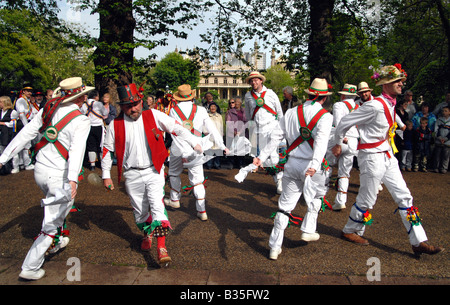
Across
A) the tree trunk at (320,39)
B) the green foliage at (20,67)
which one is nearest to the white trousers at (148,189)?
the tree trunk at (320,39)

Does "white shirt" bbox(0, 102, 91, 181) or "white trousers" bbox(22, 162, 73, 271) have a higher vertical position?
"white shirt" bbox(0, 102, 91, 181)

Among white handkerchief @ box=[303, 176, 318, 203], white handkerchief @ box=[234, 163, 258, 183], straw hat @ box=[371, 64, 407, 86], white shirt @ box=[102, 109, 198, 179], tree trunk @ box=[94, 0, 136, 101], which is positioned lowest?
white handkerchief @ box=[303, 176, 318, 203]

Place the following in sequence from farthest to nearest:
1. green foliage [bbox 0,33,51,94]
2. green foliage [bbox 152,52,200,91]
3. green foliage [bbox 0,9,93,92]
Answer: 1. green foliage [bbox 152,52,200,91]
2. green foliage [bbox 0,9,93,92]
3. green foliage [bbox 0,33,51,94]

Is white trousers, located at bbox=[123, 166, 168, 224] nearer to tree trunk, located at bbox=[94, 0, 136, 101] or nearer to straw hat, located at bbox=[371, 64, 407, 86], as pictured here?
straw hat, located at bbox=[371, 64, 407, 86]

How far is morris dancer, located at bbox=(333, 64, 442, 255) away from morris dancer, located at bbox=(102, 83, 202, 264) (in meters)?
2.45

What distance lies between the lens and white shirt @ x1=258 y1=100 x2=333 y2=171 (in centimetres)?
420

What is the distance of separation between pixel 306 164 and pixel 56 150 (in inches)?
125

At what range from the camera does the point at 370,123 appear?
15.2 feet

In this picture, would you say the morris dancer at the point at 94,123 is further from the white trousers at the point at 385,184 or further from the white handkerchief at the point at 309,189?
the white trousers at the point at 385,184

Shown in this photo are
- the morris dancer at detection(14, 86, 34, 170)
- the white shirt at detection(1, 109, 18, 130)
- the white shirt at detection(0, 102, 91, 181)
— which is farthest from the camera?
the morris dancer at detection(14, 86, 34, 170)

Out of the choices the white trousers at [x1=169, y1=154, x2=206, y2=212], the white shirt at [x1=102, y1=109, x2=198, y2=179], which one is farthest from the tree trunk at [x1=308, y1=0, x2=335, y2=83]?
the white shirt at [x1=102, y1=109, x2=198, y2=179]

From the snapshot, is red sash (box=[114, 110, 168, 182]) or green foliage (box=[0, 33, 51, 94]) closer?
red sash (box=[114, 110, 168, 182])

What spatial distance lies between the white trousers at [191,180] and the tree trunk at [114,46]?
16.8ft

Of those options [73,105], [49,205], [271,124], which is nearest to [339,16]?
[271,124]
